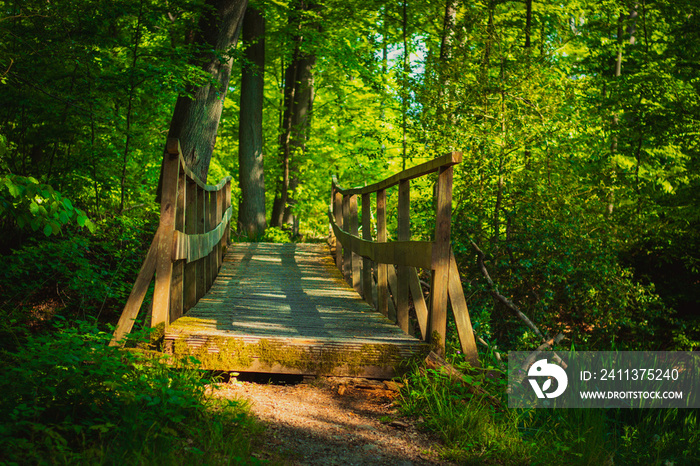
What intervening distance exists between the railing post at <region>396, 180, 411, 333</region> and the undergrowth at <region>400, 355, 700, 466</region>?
945mm

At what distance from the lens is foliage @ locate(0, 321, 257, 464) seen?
2.65m

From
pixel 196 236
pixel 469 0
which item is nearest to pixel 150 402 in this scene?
pixel 196 236

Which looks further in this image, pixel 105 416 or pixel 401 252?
pixel 401 252

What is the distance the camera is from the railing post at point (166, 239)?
440 centimetres

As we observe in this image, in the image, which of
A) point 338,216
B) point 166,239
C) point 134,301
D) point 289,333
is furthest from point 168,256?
point 338,216

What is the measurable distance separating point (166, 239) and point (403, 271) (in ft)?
7.34

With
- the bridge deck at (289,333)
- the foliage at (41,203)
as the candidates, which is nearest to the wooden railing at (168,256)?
the bridge deck at (289,333)

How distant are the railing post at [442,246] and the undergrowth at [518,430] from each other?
1.45ft

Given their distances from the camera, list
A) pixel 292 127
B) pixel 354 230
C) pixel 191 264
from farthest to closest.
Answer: pixel 292 127, pixel 354 230, pixel 191 264

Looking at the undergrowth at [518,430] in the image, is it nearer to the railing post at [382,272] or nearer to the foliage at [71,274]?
the railing post at [382,272]

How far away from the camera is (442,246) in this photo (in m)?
4.41

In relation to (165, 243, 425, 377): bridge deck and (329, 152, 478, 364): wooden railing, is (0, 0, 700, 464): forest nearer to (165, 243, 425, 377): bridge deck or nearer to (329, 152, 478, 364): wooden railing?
(165, 243, 425, 377): bridge deck

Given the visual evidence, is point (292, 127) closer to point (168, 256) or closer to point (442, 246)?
point (168, 256)

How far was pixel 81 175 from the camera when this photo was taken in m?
7.61
